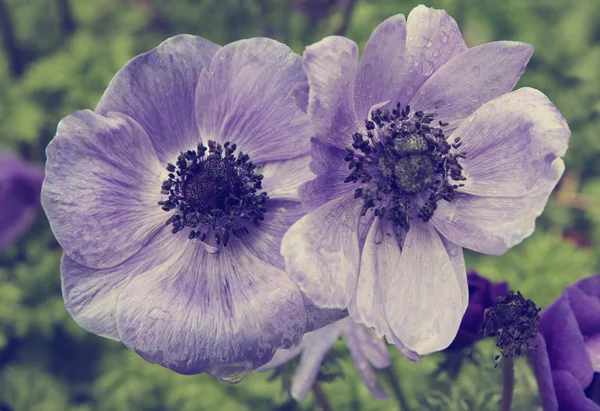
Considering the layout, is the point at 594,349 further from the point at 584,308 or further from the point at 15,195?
the point at 15,195

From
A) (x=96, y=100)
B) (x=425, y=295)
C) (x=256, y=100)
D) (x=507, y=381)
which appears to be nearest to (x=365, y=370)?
(x=507, y=381)

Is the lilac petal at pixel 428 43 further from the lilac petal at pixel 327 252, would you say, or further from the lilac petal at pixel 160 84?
the lilac petal at pixel 160 84

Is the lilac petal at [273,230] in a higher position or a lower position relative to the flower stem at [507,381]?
higher

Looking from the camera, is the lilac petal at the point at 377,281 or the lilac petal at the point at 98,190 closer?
the lilac petal at the point at 377,281

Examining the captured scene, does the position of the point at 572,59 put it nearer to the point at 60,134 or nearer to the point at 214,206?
the point at 214,206

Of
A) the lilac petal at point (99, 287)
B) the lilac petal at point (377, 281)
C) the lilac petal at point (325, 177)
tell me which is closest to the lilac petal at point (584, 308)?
the lilac petal at point (377, 281)

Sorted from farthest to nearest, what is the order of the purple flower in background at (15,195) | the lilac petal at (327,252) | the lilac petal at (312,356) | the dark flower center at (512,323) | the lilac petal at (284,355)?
the purple flower in background at (15,195)
the lilac petal at (284,355)
the lilac petal at (312,356)
the dark flower center at (512,323)
the lilac petal at (327,252)
